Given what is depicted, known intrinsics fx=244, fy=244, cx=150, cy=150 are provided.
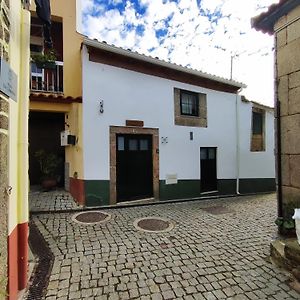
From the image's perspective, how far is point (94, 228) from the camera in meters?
5.64

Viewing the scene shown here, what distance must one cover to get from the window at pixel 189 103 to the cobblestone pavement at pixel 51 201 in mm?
5502

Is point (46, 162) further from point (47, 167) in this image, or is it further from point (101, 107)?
point (101, 107)

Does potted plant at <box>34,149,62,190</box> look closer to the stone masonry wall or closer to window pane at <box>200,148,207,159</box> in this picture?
window pane at <box>200,148,207,159</box>

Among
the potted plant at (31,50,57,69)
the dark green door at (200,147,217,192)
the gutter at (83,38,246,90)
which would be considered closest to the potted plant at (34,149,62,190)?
the potted plant at (31,50,57,69)

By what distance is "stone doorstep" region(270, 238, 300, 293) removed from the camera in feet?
11.3

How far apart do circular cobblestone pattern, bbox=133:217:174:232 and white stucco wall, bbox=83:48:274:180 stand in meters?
2.23

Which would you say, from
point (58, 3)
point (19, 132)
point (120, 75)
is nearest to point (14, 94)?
point (19, 132)

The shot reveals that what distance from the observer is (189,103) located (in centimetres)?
1041

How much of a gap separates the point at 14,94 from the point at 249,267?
4133 mm

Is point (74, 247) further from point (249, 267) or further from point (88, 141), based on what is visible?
point (88, 141)

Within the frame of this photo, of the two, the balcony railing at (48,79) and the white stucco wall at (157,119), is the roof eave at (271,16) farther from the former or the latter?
the balcony railing at (48,79)

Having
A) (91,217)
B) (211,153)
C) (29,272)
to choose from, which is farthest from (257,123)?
(29,272)

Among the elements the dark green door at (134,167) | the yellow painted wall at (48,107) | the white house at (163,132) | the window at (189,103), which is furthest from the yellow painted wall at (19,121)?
the window at (189,103)

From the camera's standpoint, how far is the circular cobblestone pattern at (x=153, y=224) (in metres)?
5.67
